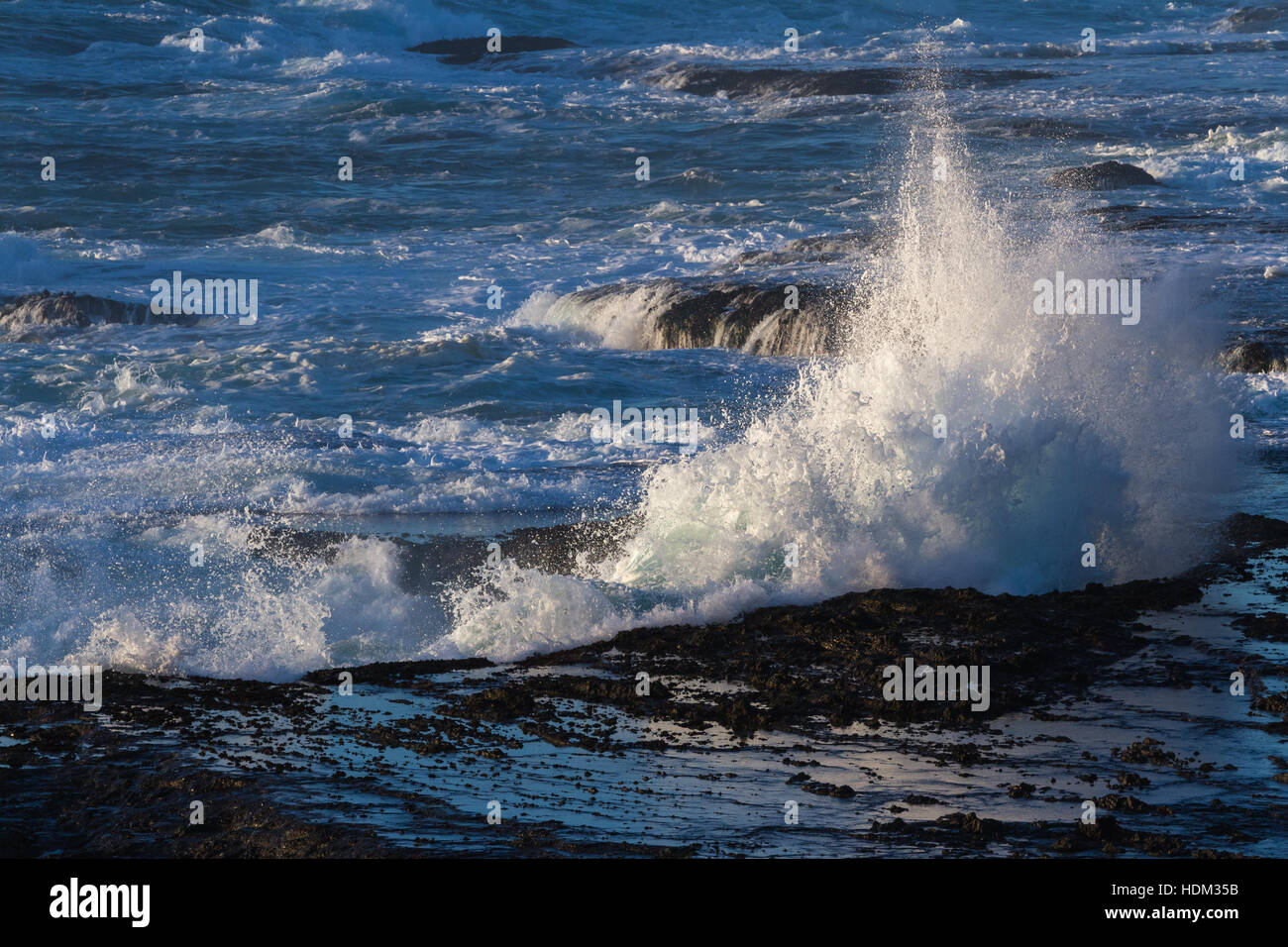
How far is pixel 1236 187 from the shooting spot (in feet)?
91.1

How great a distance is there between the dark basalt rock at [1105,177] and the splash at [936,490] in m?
14.9

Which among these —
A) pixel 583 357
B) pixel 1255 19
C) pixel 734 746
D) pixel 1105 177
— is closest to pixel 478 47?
pixel 1255 19

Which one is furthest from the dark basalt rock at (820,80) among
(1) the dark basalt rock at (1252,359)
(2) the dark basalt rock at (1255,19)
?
(1) the dark basalt rock at (1252,359)

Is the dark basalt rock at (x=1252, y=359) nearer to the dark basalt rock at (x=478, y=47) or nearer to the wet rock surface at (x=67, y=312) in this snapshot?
the wet rock surface at (x=67, y=312)

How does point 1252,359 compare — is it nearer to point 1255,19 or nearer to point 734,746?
point 734,746

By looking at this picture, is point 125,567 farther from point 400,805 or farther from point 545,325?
point 545,325

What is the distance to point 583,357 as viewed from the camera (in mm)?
20109

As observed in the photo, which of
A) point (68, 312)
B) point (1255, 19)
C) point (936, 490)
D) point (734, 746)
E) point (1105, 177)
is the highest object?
point (1255, 19)

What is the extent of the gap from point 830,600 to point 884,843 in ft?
13.1

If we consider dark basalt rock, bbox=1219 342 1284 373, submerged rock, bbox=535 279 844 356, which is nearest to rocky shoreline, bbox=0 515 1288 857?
dark basalt rock, bbox=1219 342 1284 373

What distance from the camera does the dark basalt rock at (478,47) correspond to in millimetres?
53875

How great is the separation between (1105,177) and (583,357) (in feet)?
41.8
